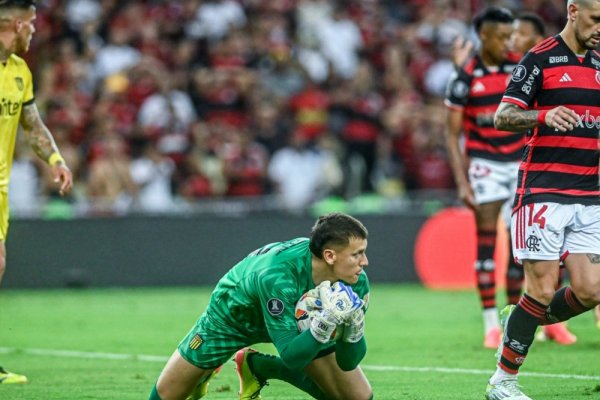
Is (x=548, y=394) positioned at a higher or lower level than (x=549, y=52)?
lower

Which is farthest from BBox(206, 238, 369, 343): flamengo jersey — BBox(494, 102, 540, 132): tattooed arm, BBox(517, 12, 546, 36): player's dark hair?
BBox(517, 12, 546, 36): player's dark hair

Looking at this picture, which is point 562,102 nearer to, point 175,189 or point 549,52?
point 549,52

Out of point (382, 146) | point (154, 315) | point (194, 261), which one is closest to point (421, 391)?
point (154, 315)

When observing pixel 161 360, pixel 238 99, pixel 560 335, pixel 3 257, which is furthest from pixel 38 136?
pixel 238 99

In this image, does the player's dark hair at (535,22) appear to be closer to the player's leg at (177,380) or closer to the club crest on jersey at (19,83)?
the club crest on jersey at (19,83)

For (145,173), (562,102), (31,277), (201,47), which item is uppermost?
(562,102)

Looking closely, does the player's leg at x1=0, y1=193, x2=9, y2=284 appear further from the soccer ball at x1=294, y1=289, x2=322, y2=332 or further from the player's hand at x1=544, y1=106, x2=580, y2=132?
the player's hand at x1=544, y1=106, x2=580, y2=132

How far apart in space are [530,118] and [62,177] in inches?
149

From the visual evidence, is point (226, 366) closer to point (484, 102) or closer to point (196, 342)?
point (196, 342)

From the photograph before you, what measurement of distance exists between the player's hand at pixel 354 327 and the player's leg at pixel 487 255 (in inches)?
178

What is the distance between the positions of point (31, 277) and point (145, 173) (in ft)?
8.27

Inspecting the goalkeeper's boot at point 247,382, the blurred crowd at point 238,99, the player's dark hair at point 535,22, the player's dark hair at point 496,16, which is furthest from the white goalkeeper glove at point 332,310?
the blurred crowd at point 238,99

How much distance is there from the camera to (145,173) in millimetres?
18672

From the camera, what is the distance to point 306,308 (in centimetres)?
632
